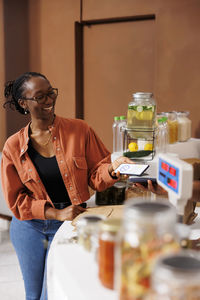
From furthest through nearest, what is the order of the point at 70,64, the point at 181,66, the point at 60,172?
the point at 70,64
the point at 181,66
the point at 60,172

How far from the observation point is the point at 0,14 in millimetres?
4105

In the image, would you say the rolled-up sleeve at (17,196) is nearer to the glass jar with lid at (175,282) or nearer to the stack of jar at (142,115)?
the stack of jar at (142,115)

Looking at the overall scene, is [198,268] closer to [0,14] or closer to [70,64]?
[70,64]

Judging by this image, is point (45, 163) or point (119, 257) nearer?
point (119, 257)

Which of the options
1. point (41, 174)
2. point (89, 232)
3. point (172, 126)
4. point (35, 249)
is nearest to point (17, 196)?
point (41, 174)

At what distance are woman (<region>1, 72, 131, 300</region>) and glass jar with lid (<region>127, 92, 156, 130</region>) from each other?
0.48 meters

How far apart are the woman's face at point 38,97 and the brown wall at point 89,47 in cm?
195

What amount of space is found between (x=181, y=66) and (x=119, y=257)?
9.96ft

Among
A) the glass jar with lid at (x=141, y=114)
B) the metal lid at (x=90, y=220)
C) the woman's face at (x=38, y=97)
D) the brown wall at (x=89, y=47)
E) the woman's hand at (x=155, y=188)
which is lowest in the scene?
the woman's hand at (x=155, y=188)

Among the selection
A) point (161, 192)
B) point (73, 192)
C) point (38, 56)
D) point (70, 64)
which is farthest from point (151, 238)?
point (38, 56)

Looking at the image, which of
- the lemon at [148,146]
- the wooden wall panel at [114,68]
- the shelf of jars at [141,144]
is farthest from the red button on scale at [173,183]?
the wooden wall panel at [114,68]

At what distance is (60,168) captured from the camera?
1.86 m

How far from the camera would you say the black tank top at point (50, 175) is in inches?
73.0

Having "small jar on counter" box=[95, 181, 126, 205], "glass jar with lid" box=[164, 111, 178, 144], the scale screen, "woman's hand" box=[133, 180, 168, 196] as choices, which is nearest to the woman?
"woman's hand" box=[133, 180, 168, 196]
